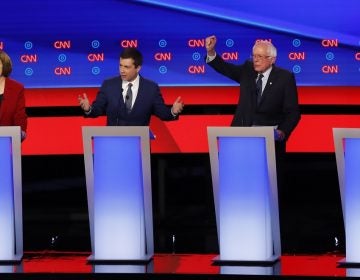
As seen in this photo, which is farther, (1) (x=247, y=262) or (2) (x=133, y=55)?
(2) (x=133, y=55)

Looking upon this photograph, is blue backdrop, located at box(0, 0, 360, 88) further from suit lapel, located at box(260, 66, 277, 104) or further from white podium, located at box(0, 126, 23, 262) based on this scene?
white podium, located at box(0, 126, 23, 262)

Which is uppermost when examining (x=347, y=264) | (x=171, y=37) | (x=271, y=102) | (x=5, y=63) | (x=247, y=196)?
(x=171, y=37)

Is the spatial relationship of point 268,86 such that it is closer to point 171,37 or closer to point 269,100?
point 269,100

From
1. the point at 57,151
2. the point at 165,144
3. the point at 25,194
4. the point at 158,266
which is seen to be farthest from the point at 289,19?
the point at 158,266

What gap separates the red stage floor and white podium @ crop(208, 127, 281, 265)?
109 mm

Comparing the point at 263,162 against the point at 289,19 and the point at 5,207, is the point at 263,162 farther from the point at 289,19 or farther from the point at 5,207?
the point at 289,19

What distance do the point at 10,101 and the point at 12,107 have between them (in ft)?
0.12

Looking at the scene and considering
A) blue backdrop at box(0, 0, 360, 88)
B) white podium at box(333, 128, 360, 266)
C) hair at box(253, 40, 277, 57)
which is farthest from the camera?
blue backdrop at box(0, 0, 360, 88)

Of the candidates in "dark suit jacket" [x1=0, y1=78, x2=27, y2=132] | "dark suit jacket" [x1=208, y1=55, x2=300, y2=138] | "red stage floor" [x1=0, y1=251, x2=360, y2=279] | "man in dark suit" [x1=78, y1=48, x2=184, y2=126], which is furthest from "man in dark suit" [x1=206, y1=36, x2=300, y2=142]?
"red stage floor" [x1=0, y1=251, x2=360, y2=279]

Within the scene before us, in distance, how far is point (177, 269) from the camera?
437 cm

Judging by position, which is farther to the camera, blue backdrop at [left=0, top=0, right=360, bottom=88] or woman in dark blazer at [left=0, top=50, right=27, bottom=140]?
blue backdrop at [left=0, top=0, right=360, bottom=88]

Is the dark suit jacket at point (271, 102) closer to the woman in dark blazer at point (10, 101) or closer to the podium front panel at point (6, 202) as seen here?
the woman in dark blazer at point (10, 101)

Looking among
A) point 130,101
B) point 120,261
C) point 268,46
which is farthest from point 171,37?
point 120,261

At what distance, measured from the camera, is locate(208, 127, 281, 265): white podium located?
4.45 m
